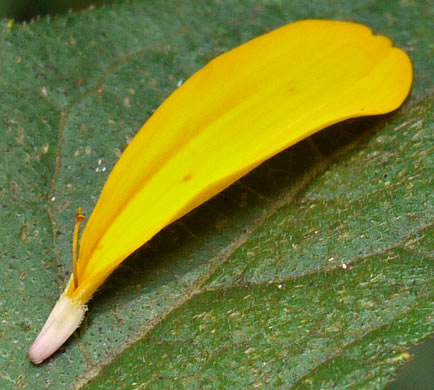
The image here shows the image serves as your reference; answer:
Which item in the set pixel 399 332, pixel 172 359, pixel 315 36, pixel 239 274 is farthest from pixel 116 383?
pixel 315 36

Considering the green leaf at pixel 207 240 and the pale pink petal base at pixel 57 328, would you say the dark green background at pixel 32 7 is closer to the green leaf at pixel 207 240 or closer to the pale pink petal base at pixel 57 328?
the green leaf at pixel 207 240

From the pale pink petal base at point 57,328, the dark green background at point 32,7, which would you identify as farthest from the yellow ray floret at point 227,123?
the dark green background at point 32,7

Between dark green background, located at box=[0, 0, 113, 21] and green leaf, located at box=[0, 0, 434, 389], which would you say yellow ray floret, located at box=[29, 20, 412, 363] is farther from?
dark green background, located at box=[0, 0, 113, 21]

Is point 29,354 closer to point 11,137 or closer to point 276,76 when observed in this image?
point 11,137

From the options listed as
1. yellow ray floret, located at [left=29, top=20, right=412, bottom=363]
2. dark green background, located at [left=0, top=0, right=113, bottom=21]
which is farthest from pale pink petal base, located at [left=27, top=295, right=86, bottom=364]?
dark green background, located at [left=0, top=0, right=113, bottom=21]

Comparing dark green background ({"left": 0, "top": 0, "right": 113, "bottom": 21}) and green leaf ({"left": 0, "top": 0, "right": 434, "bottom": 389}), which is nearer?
green leaf ({"left": 0, "top": 0, "right": 434, "bottom": 389})

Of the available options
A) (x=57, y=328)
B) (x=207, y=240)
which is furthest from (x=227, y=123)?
(x=57, y=328)
